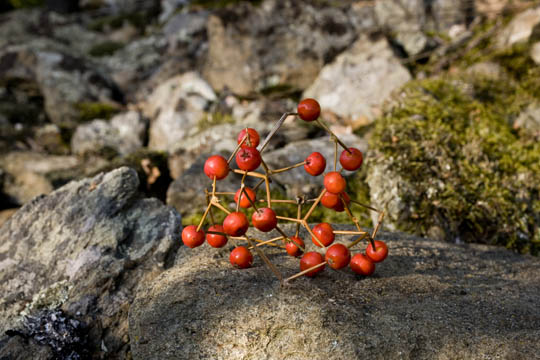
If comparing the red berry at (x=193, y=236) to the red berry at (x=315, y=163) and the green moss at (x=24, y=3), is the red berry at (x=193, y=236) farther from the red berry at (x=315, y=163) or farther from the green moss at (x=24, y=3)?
the green moss at (x=24, y=3)

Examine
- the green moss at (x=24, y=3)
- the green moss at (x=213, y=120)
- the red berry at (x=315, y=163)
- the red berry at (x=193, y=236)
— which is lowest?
the green moss at (x=213, y=120)

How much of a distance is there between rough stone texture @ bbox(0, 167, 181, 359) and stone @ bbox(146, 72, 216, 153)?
355 cm

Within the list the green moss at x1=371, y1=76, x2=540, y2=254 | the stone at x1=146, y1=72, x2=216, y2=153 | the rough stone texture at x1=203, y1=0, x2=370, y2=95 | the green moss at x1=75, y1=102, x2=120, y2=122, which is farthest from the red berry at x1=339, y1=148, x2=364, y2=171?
the green moss at x1=75, y1=102, x2=120, y2=122

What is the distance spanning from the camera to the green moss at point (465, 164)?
139 inches

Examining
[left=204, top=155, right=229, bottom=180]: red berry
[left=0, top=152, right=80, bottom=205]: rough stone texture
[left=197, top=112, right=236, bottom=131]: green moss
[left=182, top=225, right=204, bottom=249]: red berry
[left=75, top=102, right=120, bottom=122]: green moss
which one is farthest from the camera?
[left=75, top=102, right=120, bottom=122]: green moss

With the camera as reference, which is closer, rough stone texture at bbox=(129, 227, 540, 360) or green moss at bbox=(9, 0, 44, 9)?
rough stone texture at bbox=(129, 227, 540, 360)

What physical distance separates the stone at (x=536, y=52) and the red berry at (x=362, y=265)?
15.9 feet

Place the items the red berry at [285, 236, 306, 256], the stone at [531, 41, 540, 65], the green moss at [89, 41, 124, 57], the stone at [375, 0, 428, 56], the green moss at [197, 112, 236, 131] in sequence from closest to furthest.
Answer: the red berry at [285, 236, 306, 256], the stone at [531, 41, 540, 65], the green moss at [197, 112, 236, 131], the stone at [375, 0, 428, 56], the green moss at [89, 41, 124, 57]

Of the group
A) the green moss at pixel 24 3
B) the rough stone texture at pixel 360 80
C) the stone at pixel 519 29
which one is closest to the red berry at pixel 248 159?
the rough stone texture at pixel 360 80

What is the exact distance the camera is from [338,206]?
2.27m

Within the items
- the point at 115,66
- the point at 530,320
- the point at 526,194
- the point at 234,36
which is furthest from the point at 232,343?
the point at 115,66

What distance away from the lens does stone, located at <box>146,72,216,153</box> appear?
6.79m

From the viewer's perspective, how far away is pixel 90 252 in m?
2.61

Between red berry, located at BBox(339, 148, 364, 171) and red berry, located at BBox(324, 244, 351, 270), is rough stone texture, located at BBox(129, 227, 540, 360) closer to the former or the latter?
red berry, located at BBox(324, 244, 351, 270)
